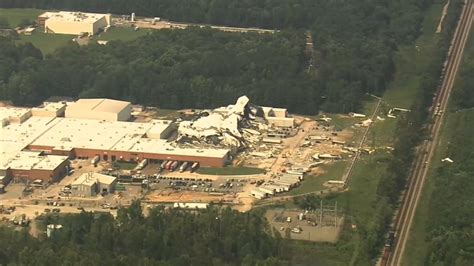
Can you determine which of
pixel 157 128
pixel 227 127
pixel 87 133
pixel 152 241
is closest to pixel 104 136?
pixel 87 133

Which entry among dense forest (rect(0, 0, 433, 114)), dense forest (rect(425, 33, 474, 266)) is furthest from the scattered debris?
→ dense forest (rect(0, 0, 433, 114))

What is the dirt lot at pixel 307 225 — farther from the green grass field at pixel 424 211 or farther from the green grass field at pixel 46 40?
the green grass field at pixel 46 40

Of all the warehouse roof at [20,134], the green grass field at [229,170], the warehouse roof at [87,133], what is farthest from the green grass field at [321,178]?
the warehouse roof at [20,134]

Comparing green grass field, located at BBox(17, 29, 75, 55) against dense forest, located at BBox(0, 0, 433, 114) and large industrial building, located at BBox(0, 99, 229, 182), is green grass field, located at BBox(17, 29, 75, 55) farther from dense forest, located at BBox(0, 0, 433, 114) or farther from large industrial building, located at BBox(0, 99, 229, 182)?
large industrial building, located at BBox(0, 99, 229, 182)

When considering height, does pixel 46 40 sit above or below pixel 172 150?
below

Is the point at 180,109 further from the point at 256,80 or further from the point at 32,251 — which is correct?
the point at 32,251

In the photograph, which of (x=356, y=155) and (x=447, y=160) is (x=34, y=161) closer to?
(x=356, y=155)

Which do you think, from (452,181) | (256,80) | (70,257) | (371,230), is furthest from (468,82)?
(70,257)
